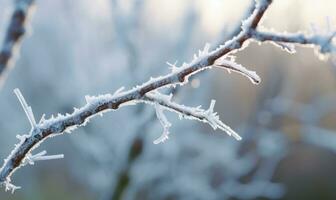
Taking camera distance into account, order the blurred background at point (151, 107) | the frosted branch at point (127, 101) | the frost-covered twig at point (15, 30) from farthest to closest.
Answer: the blurred background at point (151, 107) → the frost-covered twig at point (15, 30) → the frosted branch at point (127, 101)

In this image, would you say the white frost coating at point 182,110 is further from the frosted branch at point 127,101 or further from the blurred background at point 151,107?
the blurred background at point 151,107

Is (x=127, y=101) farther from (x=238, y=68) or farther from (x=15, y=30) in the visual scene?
(x=15, y=30)

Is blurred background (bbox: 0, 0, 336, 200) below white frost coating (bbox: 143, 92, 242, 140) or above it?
above

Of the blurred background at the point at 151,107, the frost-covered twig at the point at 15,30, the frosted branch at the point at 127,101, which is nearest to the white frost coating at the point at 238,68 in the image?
the frosted branch at the point at 127,101

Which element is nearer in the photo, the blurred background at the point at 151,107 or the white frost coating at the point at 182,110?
the white frost coating at the point at 182,110

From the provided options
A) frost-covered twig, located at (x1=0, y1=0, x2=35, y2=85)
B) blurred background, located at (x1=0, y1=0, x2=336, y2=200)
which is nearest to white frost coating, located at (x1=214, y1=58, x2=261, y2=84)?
frost-covered twig, located at (x1=0, y1=0, x2=35, y2=85)

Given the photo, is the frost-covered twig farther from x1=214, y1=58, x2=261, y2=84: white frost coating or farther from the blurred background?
the blurred background

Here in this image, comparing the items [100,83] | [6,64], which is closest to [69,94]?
[100,83]

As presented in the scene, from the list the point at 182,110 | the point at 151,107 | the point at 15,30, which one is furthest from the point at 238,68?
the point at 151,107
